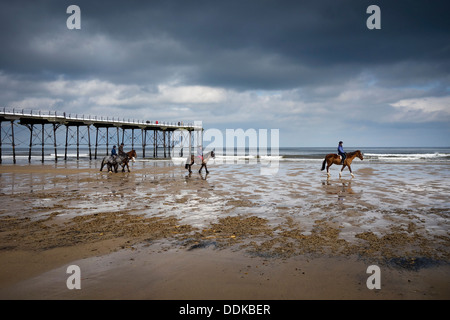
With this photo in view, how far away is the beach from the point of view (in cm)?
365

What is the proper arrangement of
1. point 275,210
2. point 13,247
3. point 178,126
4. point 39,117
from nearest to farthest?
point 13,247
point 275,210
point 39,117
point 178,126

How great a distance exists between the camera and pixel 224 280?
3.88m

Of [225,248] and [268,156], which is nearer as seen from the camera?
[225,248]

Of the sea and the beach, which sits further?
the sea

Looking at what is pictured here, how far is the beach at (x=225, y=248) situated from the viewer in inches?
144

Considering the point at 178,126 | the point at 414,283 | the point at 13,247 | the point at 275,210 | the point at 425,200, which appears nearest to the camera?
the point at 414,283

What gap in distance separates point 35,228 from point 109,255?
3.07 metres

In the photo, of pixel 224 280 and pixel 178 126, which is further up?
pixel 178 126

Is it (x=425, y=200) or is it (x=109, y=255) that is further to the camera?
(x=425, y=200)

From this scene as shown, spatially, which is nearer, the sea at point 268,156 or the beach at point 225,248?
the beach at point 225,248

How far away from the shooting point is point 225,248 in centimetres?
521

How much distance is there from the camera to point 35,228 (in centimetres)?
650
